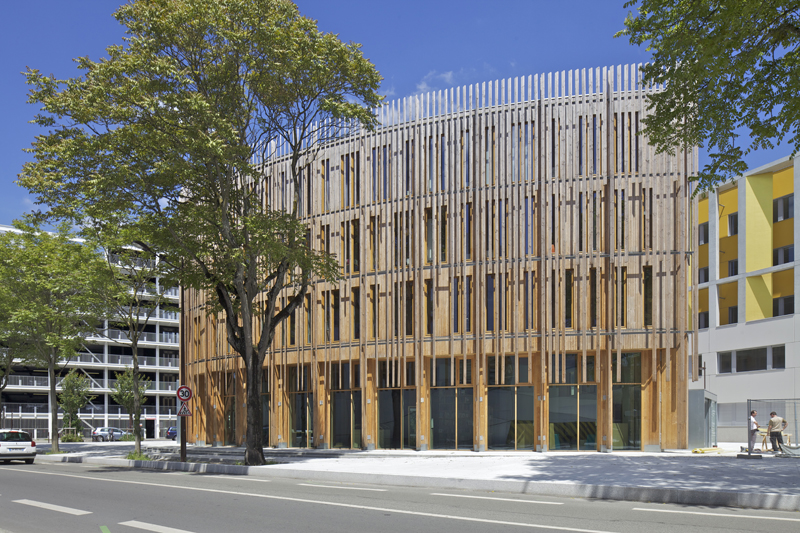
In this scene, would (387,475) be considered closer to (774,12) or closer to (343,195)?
(774,12)

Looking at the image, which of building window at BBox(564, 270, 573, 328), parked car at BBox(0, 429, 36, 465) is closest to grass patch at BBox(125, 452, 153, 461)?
parked car at BBox(0, 429, 36, 465)

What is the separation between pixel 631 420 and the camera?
27.3m

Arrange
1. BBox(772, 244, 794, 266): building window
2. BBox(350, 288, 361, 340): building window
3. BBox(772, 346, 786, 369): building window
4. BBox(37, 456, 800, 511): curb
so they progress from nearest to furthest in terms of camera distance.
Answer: BBox(37, 456, 800, 511): curb, BBox(350, 288, 361, 340): building window, BBox(772, 346, 786, 369): building window, BBox(772, 244, 794, 266): building window

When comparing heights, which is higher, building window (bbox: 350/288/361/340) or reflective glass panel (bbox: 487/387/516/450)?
building window (bbox: 350/288/361/340)

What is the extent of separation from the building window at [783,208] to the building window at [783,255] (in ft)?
6.18

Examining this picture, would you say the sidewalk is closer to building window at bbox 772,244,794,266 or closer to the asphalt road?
the asphalt road

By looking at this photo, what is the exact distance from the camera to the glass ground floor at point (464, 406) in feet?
89.9

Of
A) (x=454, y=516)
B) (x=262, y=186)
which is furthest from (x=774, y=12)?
(x=262, y=186)

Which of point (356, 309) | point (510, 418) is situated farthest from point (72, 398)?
point (510, 418)

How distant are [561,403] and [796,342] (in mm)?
21735

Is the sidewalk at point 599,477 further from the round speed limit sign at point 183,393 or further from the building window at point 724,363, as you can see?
the building window at point 724,363

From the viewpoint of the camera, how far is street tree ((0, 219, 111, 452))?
31438 mm

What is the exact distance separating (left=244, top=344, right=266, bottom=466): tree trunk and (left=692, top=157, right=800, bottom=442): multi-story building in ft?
97.0

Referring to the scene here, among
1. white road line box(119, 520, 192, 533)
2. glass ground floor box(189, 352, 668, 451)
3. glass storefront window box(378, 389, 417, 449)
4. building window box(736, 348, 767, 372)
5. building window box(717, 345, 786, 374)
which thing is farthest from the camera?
building window box(736, 348, 767, 372)
